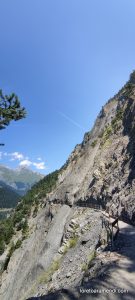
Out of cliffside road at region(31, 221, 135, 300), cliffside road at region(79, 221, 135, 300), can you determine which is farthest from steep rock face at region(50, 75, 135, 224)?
cliffside road at region(31, 221, 135, 300)

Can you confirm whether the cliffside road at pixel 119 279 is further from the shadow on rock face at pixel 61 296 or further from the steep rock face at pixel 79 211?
the steep rock face at pixel 79 211

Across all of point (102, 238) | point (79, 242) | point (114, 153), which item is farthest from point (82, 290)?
point (114, 153)

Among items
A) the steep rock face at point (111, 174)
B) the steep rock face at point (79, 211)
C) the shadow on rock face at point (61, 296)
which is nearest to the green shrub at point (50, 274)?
the steep rock face at point (79, 211)

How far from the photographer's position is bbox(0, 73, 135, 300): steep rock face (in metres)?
28.6

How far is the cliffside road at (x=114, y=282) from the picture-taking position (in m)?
10.7

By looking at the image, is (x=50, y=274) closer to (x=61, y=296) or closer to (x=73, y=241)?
(x=73, y=241)

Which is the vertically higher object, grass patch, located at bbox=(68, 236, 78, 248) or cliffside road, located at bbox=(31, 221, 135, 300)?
grass patch, located at bbox=(68, 236, 78, 248)

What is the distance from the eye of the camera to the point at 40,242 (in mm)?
47406

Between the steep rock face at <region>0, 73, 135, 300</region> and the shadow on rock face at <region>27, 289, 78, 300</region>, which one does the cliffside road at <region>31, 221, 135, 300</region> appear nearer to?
the shadow on rock face at <region>27, 289, 78, 300</region>

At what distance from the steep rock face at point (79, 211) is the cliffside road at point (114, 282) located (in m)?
6.16

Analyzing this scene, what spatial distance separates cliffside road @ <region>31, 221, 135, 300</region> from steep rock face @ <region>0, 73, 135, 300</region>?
6.16 metres

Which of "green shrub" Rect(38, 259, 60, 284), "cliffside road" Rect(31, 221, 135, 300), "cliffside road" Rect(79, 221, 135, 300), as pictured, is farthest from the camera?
"green shrub" Rect(38, 259, 60, 284)

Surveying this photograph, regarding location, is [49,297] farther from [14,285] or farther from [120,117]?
[120,117]

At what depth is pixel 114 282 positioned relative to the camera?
12461 mm
